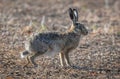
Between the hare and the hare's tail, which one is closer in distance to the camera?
the hare

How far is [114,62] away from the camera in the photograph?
30.9ft

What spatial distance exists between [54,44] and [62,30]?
3.43 meters

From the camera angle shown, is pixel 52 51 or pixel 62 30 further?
→ pixel 62 30

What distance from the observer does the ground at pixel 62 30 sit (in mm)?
8526

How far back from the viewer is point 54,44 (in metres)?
8.84

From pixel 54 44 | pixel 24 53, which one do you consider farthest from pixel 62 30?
pixel 24 53

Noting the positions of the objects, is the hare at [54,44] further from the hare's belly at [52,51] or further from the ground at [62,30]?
the ground at [62,30]

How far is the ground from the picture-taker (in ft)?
28.0

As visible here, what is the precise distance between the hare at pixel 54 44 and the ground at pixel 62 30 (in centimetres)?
21

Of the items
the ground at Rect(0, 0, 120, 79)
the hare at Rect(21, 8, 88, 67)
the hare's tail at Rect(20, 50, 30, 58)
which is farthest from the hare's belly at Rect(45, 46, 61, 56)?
the hare's tail at Rect(20, 50, 30, 58)

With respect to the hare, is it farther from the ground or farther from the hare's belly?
the ground

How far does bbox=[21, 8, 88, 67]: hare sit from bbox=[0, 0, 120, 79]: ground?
0.21 m

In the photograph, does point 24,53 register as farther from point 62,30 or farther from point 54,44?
point 62,30

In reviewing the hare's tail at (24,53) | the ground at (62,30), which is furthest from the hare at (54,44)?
the ground at (62,30)
